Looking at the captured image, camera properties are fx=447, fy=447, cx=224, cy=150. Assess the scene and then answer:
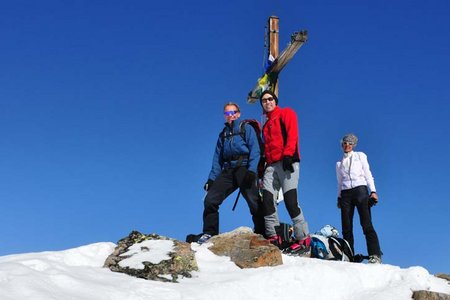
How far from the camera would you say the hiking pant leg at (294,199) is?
7.27 meters

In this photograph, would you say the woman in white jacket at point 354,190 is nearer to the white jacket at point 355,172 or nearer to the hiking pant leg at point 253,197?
the white jacket at point 355,172

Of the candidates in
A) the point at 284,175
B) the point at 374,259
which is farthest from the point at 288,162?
the point at 374,259

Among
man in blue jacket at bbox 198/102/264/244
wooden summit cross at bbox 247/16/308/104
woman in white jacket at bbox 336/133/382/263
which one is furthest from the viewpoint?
wooden summit cross at bbox 247/16/308/104

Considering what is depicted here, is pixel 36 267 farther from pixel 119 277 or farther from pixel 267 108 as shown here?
pixel 267 108

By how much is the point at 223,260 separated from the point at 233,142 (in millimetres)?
2295

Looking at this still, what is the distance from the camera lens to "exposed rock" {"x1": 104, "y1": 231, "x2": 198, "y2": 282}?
4.98 metres

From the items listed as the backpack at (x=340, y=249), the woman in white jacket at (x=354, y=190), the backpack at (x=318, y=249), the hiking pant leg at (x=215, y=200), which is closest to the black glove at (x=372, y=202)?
the woman in white jacket at (x=354, y=190)

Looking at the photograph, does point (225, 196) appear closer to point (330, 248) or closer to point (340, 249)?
point (330, 248)

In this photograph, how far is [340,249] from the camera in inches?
304

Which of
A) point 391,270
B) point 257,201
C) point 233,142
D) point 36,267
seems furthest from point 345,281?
point 36,267

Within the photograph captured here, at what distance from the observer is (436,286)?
6.14m

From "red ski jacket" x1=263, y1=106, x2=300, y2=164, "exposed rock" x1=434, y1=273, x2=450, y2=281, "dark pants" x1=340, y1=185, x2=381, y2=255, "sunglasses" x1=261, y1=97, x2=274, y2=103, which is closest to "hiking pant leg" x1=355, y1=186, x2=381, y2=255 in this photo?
"dark pants" x1=340, y1=185, x2=381, y2=255

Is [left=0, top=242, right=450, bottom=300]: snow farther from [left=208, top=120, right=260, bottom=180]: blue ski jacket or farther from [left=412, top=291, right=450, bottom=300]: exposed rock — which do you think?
[left=208, top=120, right=260, bottom=180]: blue ski jacket

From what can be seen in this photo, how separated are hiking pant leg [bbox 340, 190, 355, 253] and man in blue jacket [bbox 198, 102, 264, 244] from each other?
1508 mm
